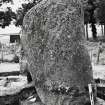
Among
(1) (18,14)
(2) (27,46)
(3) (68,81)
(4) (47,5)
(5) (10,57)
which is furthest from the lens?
(1) (18,14)

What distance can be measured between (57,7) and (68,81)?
1.38 m

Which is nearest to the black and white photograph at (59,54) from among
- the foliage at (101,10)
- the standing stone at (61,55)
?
the standing stone at (61,55)

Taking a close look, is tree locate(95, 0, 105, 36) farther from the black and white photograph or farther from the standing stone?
the standing stone

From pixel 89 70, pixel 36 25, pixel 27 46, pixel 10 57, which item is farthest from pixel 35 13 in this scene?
pixel 10 57

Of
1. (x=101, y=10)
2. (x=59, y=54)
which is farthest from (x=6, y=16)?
(x=59, y=54)

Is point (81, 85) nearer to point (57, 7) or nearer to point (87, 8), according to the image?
point (57, 7)

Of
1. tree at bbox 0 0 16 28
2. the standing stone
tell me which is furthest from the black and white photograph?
tree at bbox 0 0 16 28

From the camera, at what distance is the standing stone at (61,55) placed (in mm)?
5328

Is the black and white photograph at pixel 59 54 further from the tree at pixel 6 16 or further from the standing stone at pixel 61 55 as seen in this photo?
the tree at pixel 6 16

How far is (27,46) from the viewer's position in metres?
6.14

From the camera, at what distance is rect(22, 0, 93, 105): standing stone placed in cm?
533

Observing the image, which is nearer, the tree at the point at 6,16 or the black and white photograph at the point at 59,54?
the black and white photograph at the point at 59,54

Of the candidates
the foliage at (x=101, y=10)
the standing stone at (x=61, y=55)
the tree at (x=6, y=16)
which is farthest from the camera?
the tree at (x=6, y=16)

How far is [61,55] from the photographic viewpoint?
5371 mm
